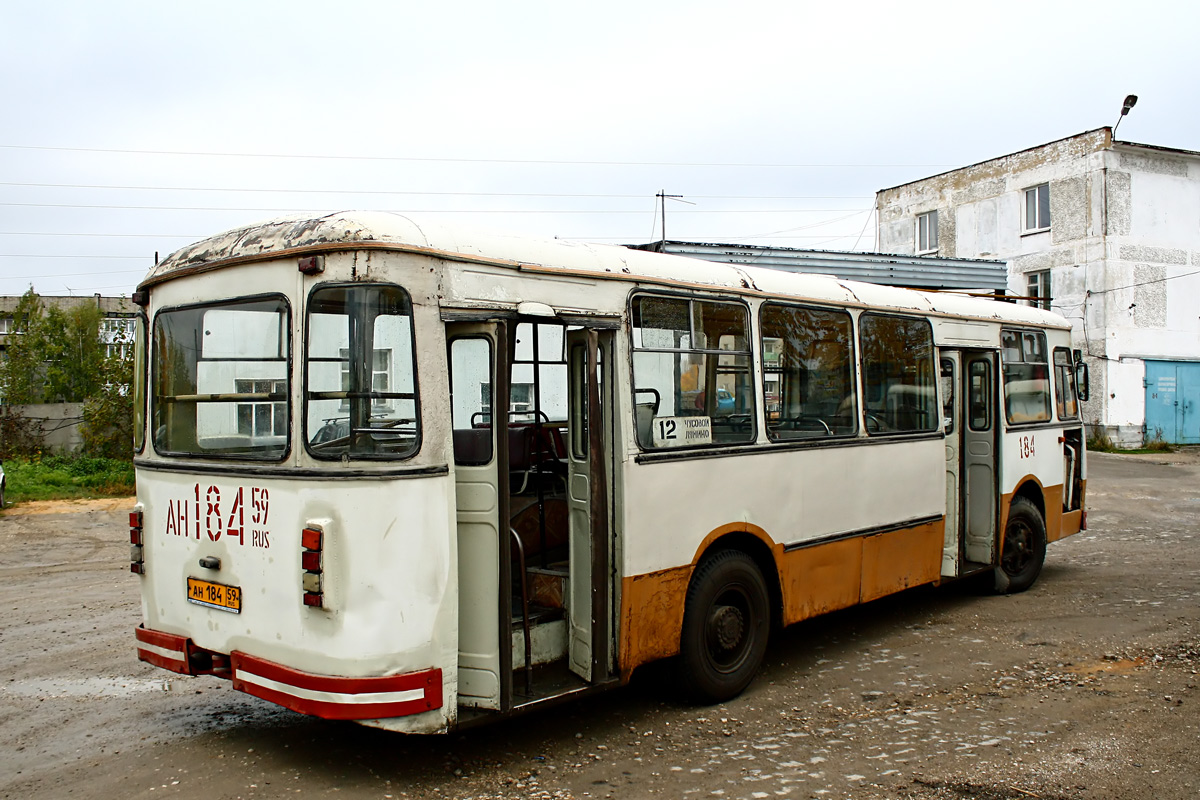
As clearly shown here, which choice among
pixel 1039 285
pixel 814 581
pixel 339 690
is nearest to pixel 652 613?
pixel 814 581

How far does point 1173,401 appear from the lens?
95.5 ft

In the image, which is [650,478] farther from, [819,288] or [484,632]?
[819,288]

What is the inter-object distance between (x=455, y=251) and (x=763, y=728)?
3.24 meters

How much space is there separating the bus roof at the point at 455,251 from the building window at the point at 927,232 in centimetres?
2989

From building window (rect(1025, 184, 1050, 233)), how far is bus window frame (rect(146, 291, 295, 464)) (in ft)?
98.0

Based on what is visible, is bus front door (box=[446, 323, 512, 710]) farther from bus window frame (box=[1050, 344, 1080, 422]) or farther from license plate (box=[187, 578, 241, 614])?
bus window frame (box=[1050, 344, 1080, 422])

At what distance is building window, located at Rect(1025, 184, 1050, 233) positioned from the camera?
30.1 m

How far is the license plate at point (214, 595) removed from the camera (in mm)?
4852

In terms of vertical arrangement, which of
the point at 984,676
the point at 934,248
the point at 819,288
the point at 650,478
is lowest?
the point at 984,676

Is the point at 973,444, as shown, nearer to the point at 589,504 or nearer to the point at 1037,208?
the point at 589,504

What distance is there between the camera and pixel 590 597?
525cm

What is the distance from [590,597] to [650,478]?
0.78 metres

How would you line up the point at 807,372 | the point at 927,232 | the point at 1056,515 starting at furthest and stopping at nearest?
the point at 927,232 → the point at 1056,515 → the point at 807,372

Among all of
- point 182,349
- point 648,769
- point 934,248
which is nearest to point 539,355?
point 182,349
